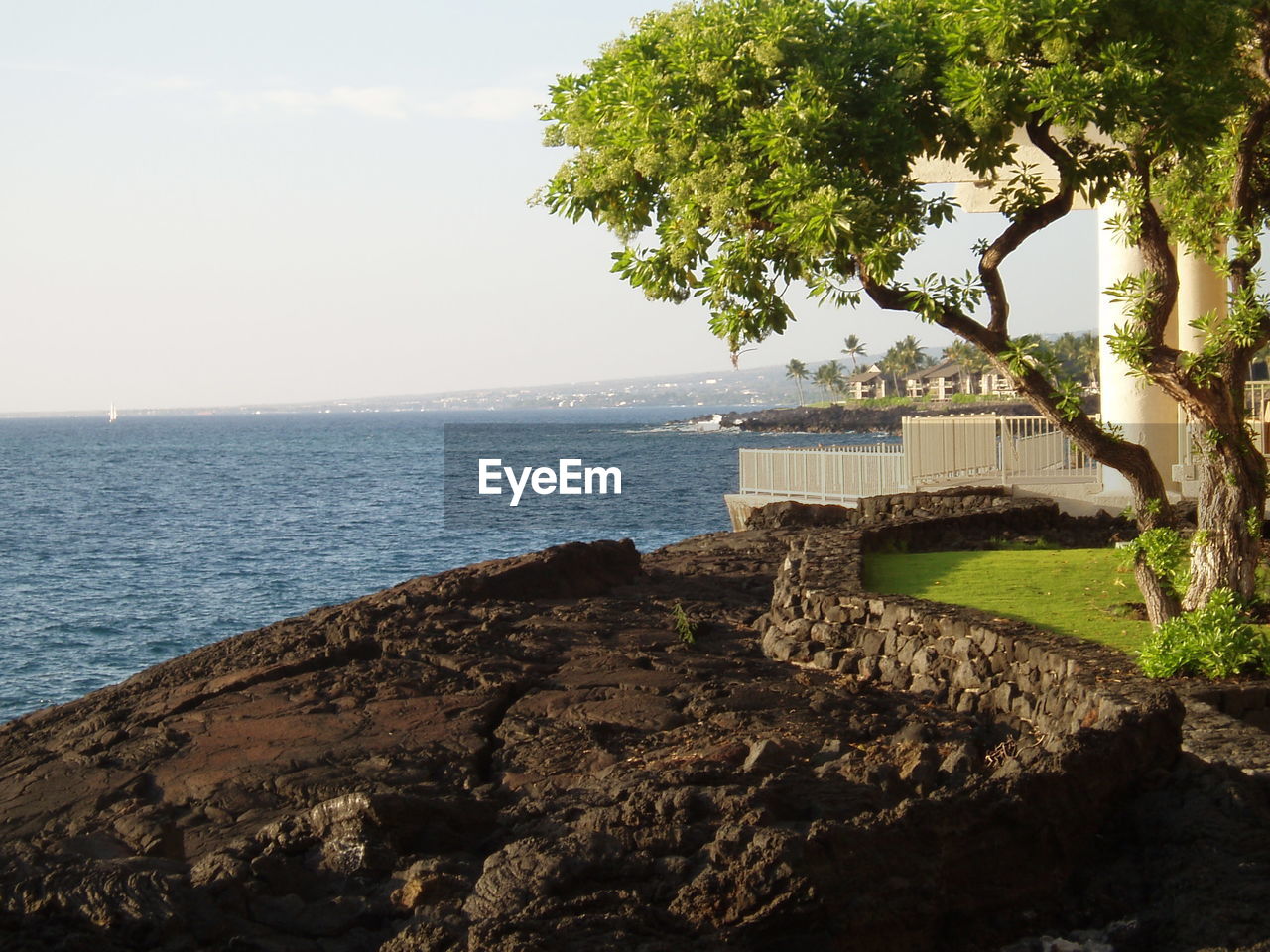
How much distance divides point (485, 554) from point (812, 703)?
2953 cm

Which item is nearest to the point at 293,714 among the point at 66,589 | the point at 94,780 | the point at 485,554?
the point at 94,780

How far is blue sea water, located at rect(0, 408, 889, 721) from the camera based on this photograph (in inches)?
1002

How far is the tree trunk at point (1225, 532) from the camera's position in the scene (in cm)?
933

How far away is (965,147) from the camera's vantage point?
32.9 ft

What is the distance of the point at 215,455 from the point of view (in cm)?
11731

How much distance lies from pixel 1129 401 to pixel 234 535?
36423mm

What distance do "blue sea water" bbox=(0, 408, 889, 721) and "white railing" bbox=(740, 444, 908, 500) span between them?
11.1m

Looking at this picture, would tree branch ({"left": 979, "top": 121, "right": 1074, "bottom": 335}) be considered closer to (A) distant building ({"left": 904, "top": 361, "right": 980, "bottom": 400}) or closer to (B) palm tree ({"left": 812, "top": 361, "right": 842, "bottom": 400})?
(A) distant building ({"left": 904, "top": 361, "right": 980, "bottom": 400})

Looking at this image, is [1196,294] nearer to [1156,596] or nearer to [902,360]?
[1156,596]

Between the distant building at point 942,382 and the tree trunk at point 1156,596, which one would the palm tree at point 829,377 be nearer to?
the distant building at point 942,382

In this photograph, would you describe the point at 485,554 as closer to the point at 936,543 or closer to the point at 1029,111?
the point at 936,543

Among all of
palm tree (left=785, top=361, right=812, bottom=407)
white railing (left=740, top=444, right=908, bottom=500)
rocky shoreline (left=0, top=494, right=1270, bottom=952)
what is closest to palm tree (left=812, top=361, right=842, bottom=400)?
palm tree (left=785, top=361, right=812, bottom=407)

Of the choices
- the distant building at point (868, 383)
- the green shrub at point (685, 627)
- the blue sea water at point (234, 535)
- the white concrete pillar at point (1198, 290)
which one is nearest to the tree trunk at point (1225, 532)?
the green shrub at point (685, 627)

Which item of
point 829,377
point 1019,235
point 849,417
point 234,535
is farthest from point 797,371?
point 1019,235
